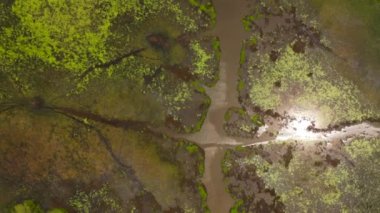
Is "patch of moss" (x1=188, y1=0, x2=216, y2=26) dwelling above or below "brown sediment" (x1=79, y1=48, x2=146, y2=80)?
above

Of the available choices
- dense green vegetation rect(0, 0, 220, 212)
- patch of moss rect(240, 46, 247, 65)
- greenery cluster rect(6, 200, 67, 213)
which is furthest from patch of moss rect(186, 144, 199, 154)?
greenery cluster rect(6, 200, 67, 213)

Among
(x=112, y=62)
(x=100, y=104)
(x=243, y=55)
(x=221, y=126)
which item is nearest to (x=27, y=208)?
(x=100, y=104)

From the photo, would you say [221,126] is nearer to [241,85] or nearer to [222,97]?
[222,97]

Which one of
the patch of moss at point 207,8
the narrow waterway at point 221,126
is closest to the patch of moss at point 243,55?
the narrow waterway at point 221,126

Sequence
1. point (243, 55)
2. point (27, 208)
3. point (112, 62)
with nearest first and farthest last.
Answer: point (27, 208), point (112, 62), point (243, 55)

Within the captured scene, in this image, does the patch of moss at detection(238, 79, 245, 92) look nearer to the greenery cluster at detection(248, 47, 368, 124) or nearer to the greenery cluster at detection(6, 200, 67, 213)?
the greenery cluster at detection(248, 47, 368, 124)

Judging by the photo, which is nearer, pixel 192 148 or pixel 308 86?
pixel 192 148

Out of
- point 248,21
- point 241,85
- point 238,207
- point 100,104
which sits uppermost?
point 248,21

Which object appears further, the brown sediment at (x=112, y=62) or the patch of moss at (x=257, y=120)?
the patch of moss at (x=257, y=120)

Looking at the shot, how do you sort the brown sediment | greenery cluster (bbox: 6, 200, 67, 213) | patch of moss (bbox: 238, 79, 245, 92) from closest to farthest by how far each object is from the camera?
1. greenery cluster (bbox: 6, 200, 67, 213)
2. the brown sediment
3. patch of moss (bbox: 238, 79, 245, 92)

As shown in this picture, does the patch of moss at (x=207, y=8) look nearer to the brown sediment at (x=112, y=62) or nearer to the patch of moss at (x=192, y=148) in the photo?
the brown sediment at (x=112, y=62)

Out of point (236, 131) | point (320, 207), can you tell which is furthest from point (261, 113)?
point (320, 207)
